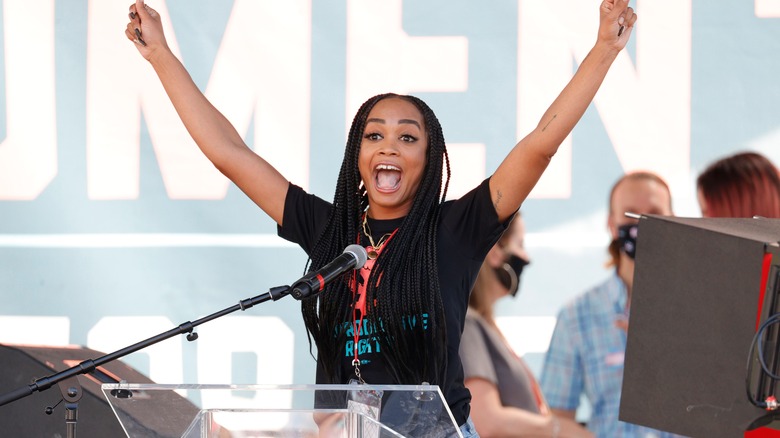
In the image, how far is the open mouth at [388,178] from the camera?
2.63 meters

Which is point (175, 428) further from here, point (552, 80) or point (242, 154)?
point (552, 80)

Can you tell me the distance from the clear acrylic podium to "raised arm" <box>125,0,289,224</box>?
3.31 ft

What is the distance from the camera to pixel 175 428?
1823 millimetres

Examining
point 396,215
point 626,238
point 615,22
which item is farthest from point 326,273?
point 626,238

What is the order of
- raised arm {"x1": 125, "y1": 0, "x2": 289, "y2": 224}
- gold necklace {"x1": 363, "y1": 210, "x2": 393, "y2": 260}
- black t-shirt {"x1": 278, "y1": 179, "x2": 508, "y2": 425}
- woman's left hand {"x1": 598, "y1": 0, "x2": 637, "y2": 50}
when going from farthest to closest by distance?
1. raised arm {"x1": 125, "y1": 0, "x2": 289, "y2": 224}
2. gold necklace {"x1": 363, "y1": 210, "x2": 393, "y2": 260}
3. black t-shirt {"x1": 278, "y1": 179, "x2": 508, "y2": 425}
4. woman's left hand {"x1": 598, "y1": 0, "x2": 637, "y2": 50}

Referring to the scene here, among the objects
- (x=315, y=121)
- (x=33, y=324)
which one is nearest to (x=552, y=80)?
(x=315, y=121)

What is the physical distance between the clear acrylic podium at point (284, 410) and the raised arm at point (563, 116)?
0.77 metres

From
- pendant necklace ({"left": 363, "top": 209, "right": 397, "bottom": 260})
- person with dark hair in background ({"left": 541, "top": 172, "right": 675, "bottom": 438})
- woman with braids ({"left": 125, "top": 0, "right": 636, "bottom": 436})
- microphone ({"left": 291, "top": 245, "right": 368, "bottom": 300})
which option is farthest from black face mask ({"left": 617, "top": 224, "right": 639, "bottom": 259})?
microphone ({"left": 291, "top": 245, "right": 368, "bottom": 300})

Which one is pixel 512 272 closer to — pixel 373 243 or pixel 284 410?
pixel 373 243

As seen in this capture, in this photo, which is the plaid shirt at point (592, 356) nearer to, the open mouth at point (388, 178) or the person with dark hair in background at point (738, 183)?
the person with dark hair in background at point (738, 183)

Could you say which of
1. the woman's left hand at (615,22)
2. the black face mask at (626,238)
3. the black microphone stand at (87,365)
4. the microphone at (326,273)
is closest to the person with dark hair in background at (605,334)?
the black face mask at (626,238)

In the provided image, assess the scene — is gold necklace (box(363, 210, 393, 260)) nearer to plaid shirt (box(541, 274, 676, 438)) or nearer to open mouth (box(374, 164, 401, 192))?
open mouth (box(374, 164, 401, 192))

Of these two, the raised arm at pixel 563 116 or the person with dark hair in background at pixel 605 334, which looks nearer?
the raised arm at pixel 563 116

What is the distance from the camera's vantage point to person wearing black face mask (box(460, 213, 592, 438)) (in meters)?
3.63
